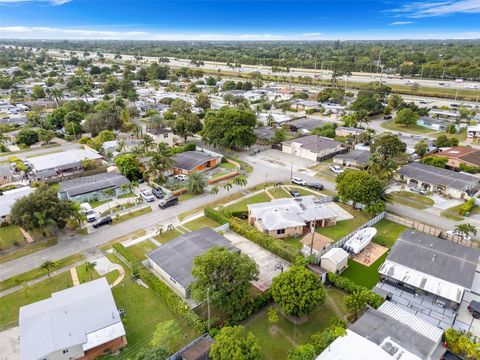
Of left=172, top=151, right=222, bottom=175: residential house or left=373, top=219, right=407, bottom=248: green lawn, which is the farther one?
left=172, top=151, right=222, bottom=175: residential house

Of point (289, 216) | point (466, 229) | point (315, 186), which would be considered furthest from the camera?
point (315, 186)

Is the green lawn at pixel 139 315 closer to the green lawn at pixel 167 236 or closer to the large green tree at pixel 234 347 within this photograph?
the large green tree at pixel 234 347

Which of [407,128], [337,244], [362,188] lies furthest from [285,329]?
→ [407,128]

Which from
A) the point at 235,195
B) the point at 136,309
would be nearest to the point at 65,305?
the point at 136,309

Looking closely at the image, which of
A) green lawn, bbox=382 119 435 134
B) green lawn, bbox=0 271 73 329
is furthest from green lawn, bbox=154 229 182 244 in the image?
green lawn, bbox=382 119 435 134

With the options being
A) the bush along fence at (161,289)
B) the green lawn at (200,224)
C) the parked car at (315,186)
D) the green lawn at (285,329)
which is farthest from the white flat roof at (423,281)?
the parked car at (315,186)

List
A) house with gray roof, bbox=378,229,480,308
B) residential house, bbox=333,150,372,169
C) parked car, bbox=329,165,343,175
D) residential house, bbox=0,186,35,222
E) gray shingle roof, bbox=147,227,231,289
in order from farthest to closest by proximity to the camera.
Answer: residential house, bbox=333,150,372,169, parked car, bbox=329,165,343,175, residential house, bbox=0,186,35,222, gray shingle roof, bbox=147,227,231,289, house with gray roof, bbox=378,229,480,308

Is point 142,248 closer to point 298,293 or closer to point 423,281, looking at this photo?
point 298,293

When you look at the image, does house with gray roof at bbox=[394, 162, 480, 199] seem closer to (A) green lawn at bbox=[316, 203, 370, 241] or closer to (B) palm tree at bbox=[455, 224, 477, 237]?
(B) palm tree at bbox=[455, 224, 477, 237]
